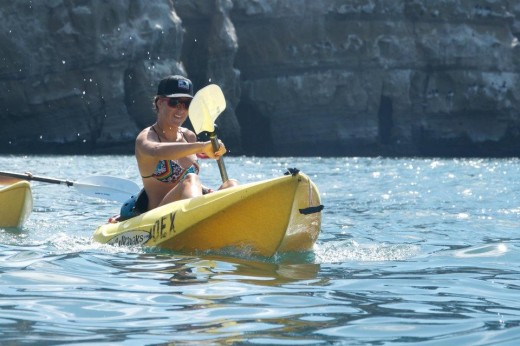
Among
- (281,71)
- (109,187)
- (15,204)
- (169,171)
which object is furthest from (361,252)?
(281,71)

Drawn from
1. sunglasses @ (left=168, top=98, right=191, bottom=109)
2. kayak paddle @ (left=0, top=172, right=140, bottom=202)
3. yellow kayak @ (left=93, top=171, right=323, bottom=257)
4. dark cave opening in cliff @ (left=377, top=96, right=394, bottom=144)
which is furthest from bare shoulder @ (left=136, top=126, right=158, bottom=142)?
dark cave opening in cliff @ (left=377, top=96, right=394, bottom=144)

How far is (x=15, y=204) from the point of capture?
32.3ft

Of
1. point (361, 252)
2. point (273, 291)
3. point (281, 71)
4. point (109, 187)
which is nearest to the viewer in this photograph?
point (273, 291)

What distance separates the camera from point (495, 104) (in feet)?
162

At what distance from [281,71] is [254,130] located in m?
3.05

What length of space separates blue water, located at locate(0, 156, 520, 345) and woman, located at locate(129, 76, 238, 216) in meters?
0.63

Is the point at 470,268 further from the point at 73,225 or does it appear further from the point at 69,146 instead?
the point at 69,146

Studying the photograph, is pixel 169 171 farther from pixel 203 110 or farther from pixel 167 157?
pixel 203 110

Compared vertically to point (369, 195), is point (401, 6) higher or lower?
higher

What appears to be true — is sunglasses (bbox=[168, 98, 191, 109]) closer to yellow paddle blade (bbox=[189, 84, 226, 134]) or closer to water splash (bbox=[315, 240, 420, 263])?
yellow paddle blade (bbox=[189, 84, 226, 134])

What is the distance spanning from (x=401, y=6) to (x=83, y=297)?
4565 centimetres

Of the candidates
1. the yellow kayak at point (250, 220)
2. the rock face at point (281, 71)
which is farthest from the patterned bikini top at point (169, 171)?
the rock face at point (281, 71)

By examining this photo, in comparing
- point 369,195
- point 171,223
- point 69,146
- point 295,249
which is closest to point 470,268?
point 295,249

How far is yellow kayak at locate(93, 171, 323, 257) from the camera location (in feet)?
22.5
